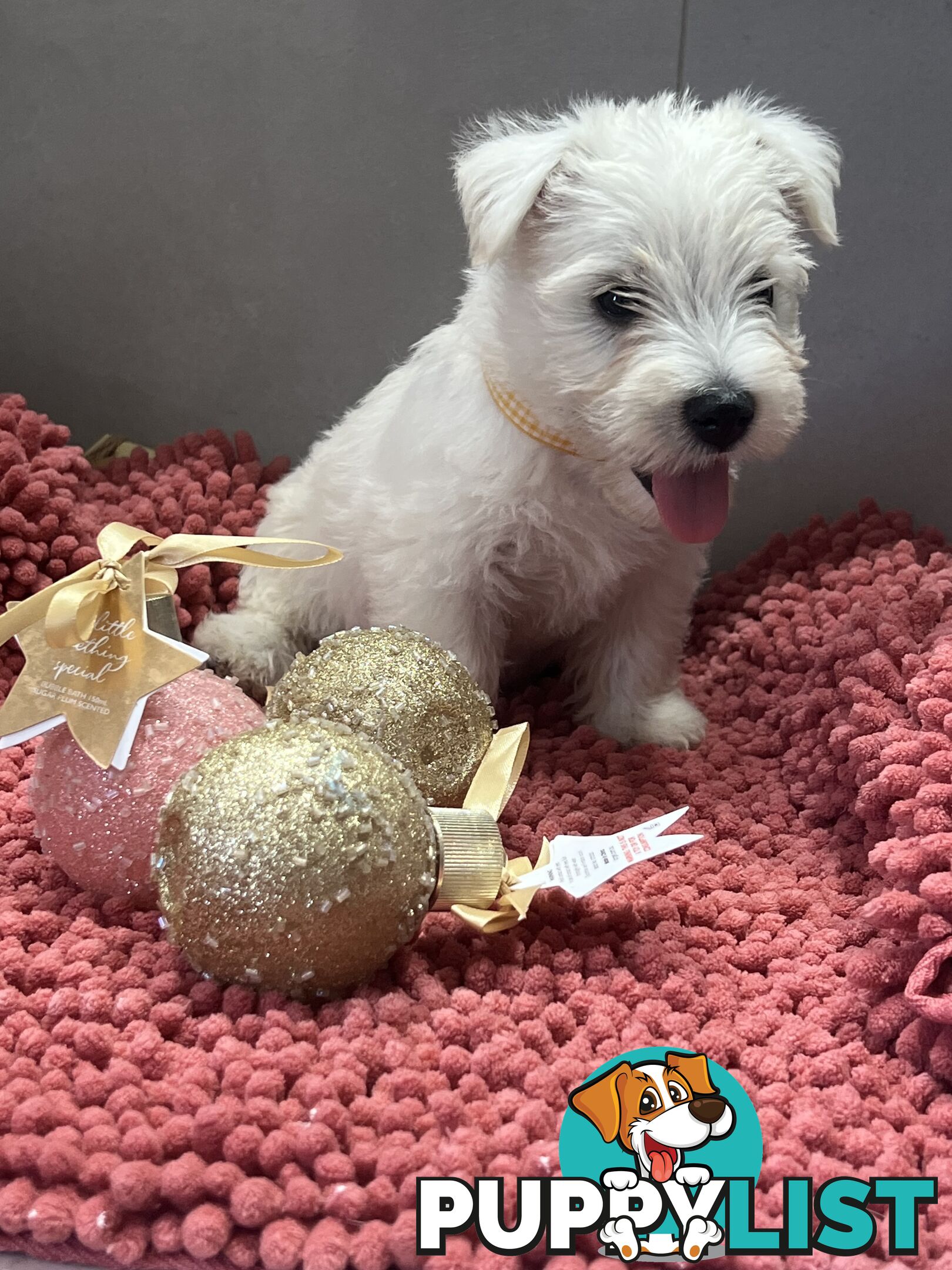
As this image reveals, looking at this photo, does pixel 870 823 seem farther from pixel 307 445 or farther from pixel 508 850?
pixel 307 445

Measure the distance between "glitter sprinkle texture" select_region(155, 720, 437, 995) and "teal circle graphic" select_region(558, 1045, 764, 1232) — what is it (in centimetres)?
A: 32

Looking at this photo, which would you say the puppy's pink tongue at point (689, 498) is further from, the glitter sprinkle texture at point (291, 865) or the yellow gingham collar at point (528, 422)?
the glitter sprinkle texture at point (291, 865)

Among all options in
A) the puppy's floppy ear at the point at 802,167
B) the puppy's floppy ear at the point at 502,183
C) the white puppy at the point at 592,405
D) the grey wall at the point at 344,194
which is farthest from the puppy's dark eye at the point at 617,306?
the grey wall at the point at 344,194

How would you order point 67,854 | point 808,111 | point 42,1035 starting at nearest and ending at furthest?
point 42,1035
point 67,854
point 808,111

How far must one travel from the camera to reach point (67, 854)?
1458mm

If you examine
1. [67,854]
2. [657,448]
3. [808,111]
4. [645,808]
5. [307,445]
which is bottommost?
[67,854]

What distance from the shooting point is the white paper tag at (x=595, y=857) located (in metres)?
1.41

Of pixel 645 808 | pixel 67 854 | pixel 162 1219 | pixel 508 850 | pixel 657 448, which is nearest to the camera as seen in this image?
pixel 162 1219

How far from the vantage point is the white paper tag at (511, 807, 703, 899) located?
141cm

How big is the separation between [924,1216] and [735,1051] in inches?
10.2

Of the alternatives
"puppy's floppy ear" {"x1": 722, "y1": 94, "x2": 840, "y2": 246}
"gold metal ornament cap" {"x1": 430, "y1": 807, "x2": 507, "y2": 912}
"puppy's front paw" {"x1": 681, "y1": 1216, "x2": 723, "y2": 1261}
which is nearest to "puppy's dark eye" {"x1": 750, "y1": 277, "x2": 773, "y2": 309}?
"puppy's floppy ear" {"x1": 722, "y1": 94, "x2": 840, "y2": 246}

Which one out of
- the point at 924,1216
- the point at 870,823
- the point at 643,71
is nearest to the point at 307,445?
the point at 643,71

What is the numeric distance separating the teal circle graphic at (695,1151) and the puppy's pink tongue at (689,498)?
2.78 feet

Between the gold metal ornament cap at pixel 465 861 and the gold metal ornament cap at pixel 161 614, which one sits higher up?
the gold metal ornament cap at pixel 161 614
